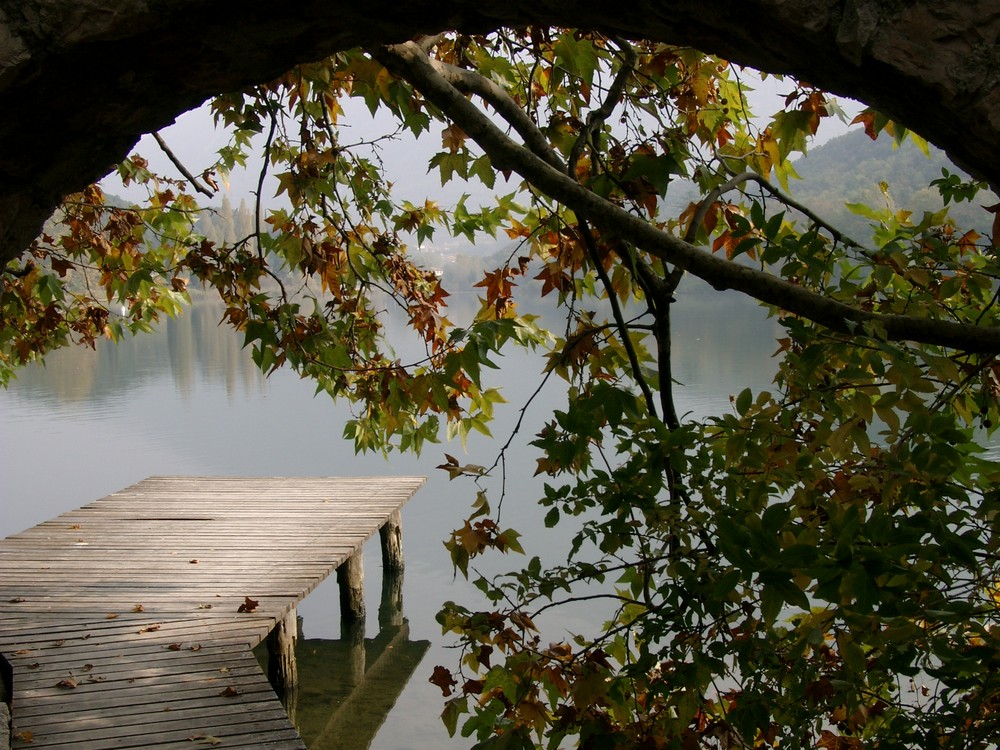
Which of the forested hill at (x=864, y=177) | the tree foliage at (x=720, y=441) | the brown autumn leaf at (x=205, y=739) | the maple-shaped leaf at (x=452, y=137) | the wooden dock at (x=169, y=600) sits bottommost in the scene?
the wooden dock at (x=169, y=600)

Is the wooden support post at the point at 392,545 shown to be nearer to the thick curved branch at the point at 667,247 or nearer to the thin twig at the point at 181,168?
the thin twig at the point at 181,168

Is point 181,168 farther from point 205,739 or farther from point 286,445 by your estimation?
point 286,445

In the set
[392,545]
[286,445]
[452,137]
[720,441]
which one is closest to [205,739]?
[452,137]

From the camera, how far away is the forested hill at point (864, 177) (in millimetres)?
15023

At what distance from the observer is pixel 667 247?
187 cm

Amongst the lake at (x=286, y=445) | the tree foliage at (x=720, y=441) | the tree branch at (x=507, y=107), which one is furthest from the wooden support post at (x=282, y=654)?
the tree branch at (x=507, y=107)

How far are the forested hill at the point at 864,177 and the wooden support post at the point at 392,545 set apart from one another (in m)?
6.90

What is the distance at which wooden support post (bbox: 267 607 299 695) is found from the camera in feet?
21.5

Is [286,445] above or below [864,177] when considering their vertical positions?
below

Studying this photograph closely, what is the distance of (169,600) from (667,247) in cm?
509

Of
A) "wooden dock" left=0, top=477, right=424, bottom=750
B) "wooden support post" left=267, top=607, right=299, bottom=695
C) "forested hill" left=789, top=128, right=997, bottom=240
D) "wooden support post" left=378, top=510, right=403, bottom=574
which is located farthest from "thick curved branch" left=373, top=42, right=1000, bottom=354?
"forested hill" left=789, top=128, right=997, bottom=240

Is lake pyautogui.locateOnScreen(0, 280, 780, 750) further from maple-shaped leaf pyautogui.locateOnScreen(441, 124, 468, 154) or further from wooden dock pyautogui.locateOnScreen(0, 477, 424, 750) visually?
maple-shaped leaf pyautogui.locateOnScreen(441, 124, 468, 154)

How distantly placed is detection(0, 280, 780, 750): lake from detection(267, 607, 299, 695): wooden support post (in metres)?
0.49

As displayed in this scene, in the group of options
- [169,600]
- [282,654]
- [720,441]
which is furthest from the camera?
[282,654]
